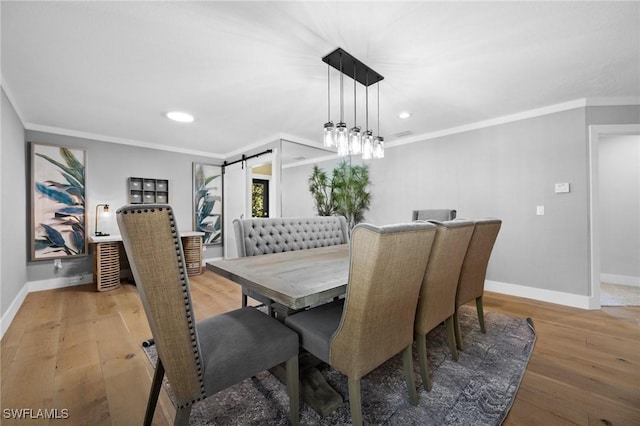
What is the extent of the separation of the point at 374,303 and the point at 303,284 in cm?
38

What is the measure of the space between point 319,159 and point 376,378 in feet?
11.3

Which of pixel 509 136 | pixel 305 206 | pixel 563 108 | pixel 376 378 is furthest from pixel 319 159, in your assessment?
pixel 376 378

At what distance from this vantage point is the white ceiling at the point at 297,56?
1.60 m

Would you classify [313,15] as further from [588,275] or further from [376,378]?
[588,275]

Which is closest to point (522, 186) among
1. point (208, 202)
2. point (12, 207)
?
point (208, 202)

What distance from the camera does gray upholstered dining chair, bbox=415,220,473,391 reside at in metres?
1.46

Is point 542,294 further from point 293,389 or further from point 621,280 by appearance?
point 293,389

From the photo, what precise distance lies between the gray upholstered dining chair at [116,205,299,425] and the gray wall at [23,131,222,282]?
→ 12.3 ft

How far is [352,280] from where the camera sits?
3.56ft

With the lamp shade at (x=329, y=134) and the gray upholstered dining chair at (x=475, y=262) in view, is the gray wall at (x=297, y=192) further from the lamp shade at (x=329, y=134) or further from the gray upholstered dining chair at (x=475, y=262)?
the gray upholstered dining chair at (x=475, y=262)

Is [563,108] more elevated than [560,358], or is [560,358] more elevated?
[563,108]

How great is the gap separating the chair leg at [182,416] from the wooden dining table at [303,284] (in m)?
0.51

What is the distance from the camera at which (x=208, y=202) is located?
16.7 feet

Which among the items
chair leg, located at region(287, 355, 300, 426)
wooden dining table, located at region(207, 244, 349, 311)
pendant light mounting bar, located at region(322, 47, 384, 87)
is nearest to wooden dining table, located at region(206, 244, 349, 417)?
wooden dining table, located at region(207, 244, 349, 311)
